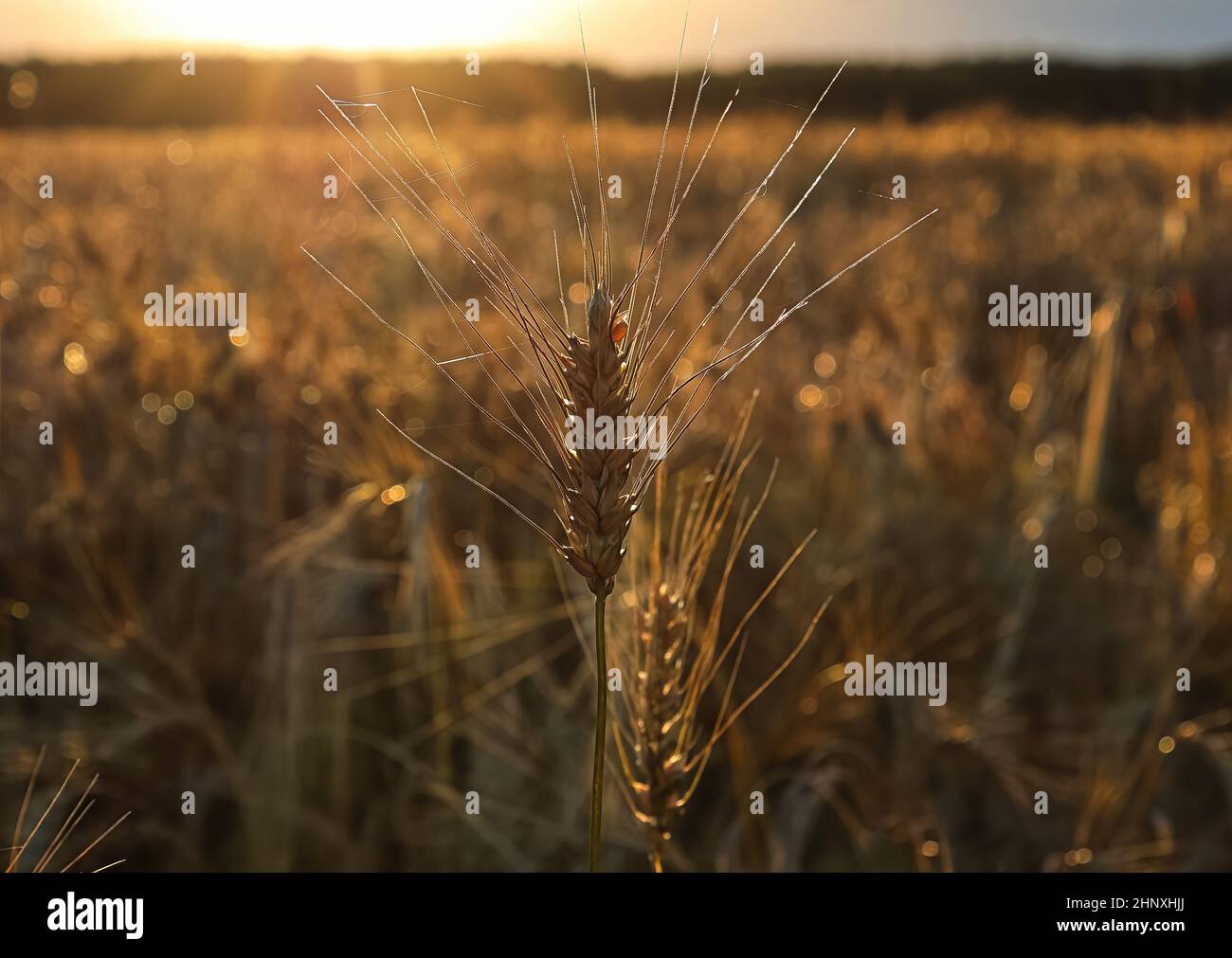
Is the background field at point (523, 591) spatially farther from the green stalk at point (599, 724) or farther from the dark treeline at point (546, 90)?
the dark treeline at point (546, 90)

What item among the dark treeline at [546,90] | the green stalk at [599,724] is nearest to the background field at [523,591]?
the green stalk at [599,724]

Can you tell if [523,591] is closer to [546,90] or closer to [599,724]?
[599,724]

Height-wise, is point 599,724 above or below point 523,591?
above

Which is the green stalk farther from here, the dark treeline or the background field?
the dark treeline

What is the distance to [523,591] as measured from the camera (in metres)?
2.41

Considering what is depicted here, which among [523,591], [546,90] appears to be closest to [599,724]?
A: [523,591]

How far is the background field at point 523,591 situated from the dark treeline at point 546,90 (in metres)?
7.09

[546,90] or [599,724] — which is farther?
[546,90]

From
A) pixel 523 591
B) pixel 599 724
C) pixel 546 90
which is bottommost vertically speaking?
pixel 523 591

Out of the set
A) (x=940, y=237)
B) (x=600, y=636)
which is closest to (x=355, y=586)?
(x=600, y=636)

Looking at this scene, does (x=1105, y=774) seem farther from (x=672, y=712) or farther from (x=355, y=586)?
(x=355, y=586)

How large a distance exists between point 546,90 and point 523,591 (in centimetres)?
1934

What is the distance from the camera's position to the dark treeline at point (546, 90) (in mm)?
12742

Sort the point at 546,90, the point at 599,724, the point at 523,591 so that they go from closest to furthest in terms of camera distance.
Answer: the point at 599,724
the point at 523,591
the point at 546,90
